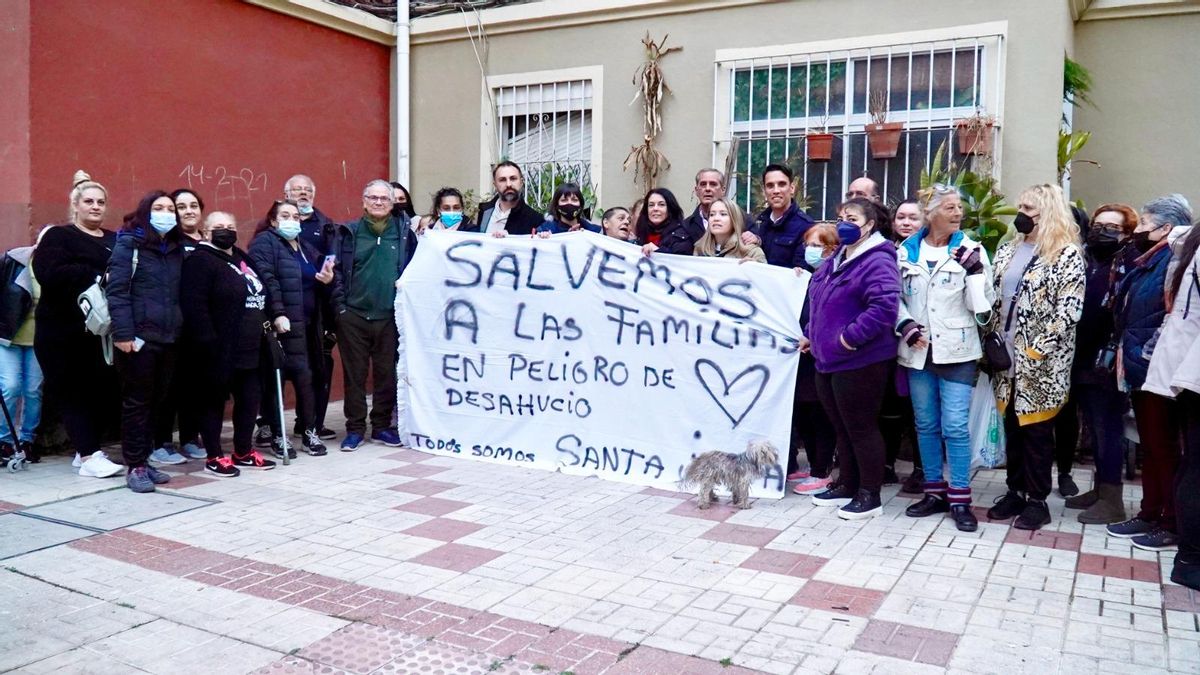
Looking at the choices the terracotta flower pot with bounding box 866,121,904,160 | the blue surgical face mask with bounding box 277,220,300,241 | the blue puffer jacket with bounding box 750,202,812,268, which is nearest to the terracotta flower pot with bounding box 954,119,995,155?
the terracotta flower pot with bounding box 866,121,904,160

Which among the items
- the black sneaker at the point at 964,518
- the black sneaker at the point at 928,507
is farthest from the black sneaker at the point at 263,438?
the black sneaker at the point at 964,518

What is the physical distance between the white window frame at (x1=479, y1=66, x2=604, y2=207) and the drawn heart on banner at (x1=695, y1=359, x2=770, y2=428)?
151 inches

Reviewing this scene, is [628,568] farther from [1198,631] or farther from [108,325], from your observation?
[108,325]

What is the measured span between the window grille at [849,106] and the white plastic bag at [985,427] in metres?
2.47

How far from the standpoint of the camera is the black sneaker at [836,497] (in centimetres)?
594

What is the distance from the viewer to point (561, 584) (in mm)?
4512

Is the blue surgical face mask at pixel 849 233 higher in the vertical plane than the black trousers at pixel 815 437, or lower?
higher

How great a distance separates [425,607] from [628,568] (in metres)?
1.02

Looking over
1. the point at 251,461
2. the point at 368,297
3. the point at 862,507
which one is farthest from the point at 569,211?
the point at 862,507

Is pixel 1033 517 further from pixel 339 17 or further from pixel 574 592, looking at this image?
pixel 339 17

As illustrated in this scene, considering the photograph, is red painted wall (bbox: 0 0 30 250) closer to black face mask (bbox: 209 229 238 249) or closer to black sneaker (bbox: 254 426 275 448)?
black face mask (bbox: 209 229 238 249)

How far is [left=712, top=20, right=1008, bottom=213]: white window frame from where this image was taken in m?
8.12

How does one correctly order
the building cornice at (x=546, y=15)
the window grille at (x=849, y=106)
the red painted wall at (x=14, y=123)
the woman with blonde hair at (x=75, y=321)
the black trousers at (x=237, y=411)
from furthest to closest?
the building cornice at (x=546, y=15) < the window grille at (x=849, y=106) < the red painted wall at (x=14, y=123) < the black trousers at (x=237, y=411) < the woman with blonde hair at (x=75, y=321)

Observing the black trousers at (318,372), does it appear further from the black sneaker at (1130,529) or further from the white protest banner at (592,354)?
the black sneaker at (1130,529)
